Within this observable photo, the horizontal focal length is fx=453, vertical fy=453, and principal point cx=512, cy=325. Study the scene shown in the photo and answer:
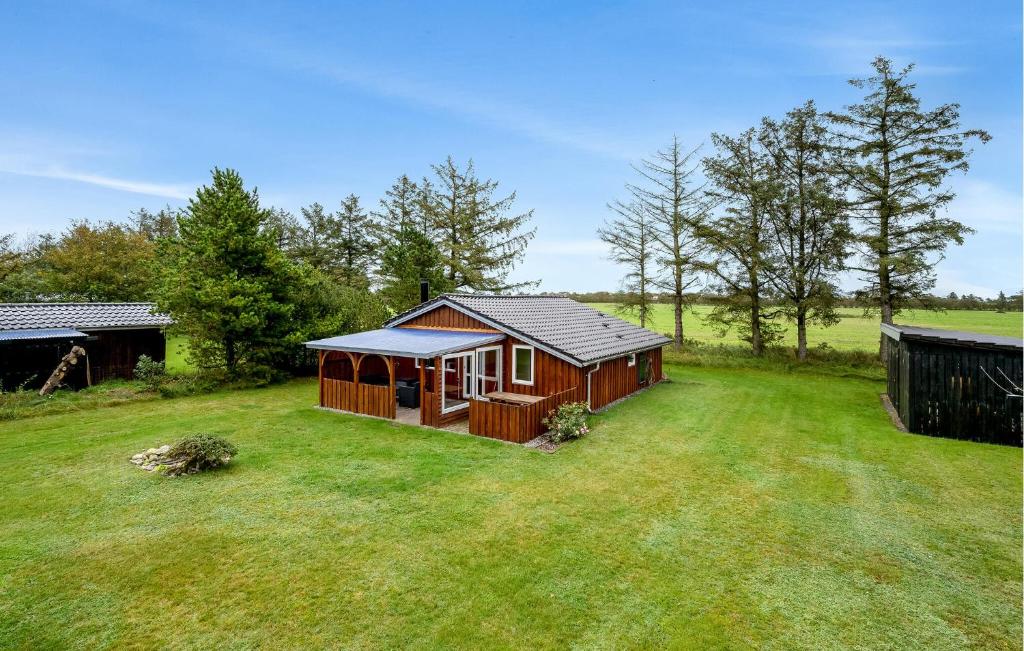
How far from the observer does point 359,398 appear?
46.1 ft

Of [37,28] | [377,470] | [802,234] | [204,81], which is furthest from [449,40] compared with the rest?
[802,234]

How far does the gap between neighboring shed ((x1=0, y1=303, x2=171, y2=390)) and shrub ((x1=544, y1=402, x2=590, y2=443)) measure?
16.6 meters

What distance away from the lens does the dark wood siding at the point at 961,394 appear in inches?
450

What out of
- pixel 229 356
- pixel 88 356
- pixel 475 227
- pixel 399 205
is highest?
pixel 399 205

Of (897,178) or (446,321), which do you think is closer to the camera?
(446,321)

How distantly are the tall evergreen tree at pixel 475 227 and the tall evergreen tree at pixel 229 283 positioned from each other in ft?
45.0

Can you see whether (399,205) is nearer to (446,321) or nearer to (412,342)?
(446,321)

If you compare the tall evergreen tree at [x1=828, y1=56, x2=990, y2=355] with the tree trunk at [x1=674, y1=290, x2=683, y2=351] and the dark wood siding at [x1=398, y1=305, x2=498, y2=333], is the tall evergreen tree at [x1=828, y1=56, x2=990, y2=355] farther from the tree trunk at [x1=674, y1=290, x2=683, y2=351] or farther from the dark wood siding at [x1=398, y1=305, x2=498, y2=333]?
the dark wood siding at [x1=398, y1=305, x2=498, y2=333]

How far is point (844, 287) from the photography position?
23.0 m

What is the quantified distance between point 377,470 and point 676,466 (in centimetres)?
629

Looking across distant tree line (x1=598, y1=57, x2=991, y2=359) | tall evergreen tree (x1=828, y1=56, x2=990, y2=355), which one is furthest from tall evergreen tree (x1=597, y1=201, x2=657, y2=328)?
tall evergreen tree (x1=828, y1=56, x2=990, y2=355)

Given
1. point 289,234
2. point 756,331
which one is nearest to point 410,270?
point 756,331

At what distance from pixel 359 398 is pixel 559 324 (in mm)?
7356

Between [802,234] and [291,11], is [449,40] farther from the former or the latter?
[802,234]
